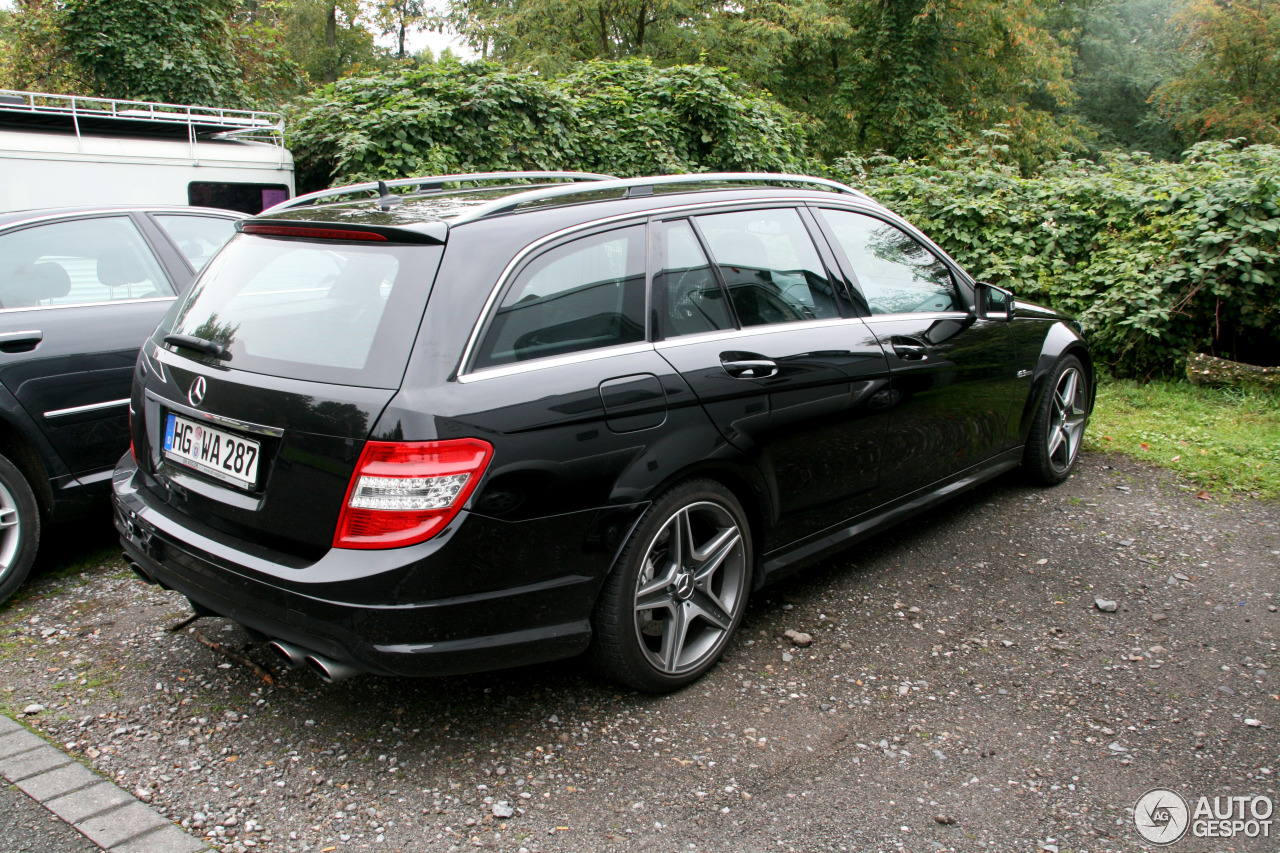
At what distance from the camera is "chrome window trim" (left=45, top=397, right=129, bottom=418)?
157 inches

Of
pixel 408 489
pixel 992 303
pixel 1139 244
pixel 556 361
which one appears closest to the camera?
pixel 408 489

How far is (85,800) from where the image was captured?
266 cm

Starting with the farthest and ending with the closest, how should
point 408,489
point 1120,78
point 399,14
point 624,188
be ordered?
point 399,14
point 1120,78
point 624,188
point 408,489

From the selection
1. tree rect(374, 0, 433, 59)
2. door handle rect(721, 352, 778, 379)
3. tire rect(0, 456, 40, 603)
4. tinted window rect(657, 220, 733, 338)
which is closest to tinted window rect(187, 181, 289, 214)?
tire rect(0, 456, 40, 603)

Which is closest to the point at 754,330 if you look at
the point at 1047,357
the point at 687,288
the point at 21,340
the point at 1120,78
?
the point at 687,288

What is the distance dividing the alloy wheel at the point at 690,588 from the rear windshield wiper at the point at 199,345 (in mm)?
1481

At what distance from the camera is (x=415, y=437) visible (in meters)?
2.52

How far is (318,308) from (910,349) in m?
2.43

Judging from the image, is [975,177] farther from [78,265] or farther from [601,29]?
[601,29]

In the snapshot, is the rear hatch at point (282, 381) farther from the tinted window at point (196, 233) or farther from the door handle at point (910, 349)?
the door handle at point (910, 349)

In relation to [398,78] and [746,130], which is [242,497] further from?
[746,130]

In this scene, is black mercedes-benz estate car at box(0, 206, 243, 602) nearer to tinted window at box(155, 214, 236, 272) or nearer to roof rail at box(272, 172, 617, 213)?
tinted window at box(155, 214, 236, 272)

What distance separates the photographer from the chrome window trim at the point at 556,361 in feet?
8.74

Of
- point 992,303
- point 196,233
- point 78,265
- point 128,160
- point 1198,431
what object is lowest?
point 1198,431
